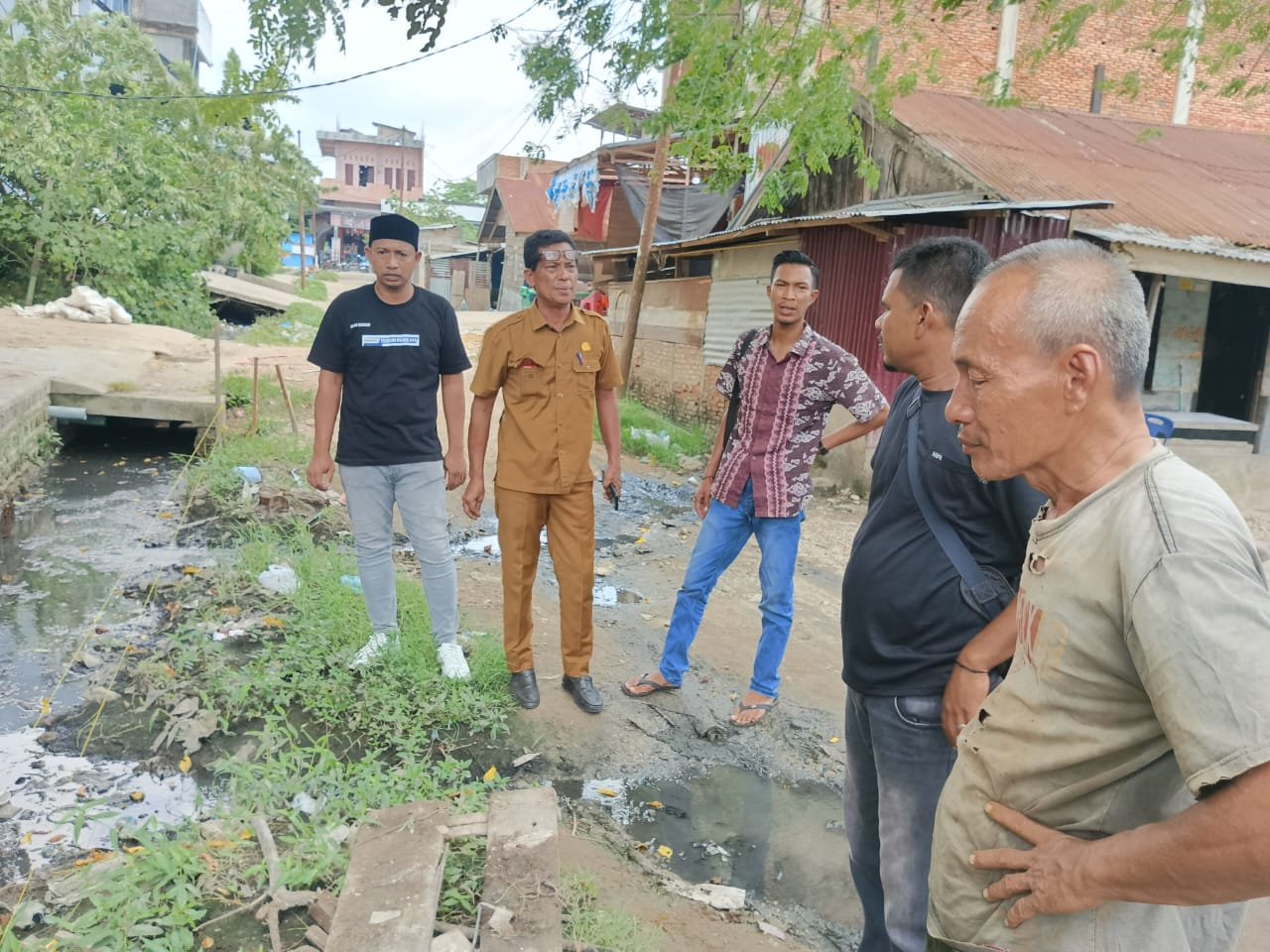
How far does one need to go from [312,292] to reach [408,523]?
28362 millimetres

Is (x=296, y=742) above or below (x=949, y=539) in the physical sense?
below

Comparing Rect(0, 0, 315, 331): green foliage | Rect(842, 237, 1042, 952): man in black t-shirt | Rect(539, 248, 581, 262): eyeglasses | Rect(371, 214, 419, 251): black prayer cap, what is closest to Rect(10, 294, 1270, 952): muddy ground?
Rect(842, 237, 1042, 952): man in black t-shirt

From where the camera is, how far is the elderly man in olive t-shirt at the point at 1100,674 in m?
0.90

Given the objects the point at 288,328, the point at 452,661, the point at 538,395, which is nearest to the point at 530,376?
the point at 538,395

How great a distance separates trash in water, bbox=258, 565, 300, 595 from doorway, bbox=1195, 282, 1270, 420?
10418 millimetres

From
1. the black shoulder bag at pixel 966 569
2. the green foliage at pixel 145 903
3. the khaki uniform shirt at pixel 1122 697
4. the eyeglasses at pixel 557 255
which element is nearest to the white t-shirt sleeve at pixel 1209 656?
the khaki uniform shirt at pixel 1122 697

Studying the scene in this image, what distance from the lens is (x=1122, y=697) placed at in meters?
1.04

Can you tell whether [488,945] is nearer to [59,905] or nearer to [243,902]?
[243,902]

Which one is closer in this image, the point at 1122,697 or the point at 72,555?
the point at 1122,697

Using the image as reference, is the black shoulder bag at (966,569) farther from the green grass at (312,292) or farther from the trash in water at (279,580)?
the green grass at (312,292)

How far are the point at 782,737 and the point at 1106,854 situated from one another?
2.99 metres

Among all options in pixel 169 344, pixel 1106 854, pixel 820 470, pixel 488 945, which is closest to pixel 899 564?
pixel 1106 854

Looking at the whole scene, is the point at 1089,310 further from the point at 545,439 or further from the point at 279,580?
the point at 279,580

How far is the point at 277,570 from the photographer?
16.7 feet
